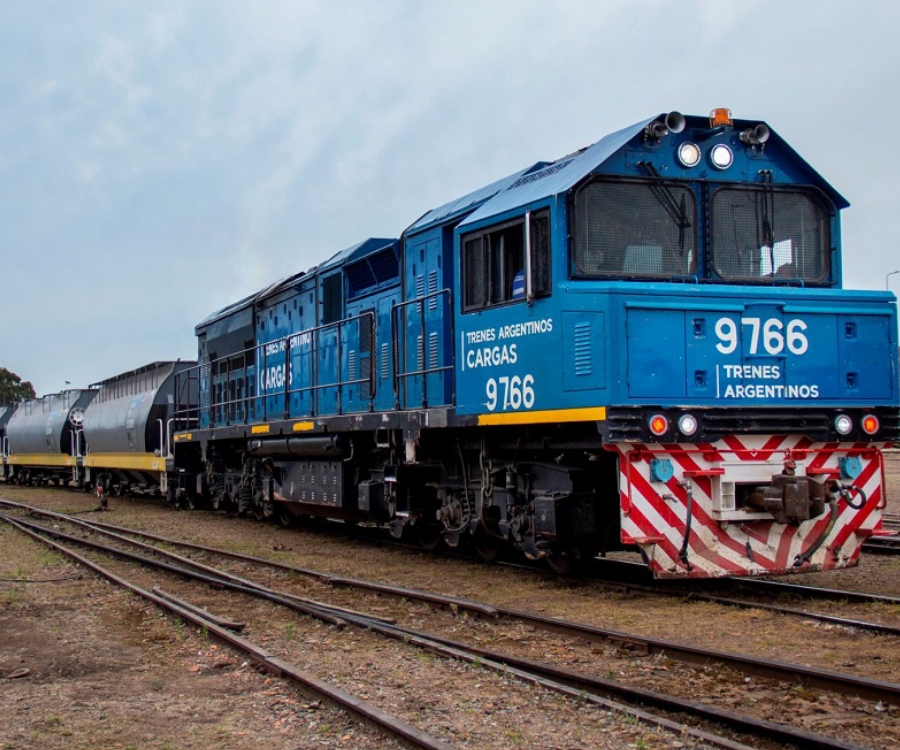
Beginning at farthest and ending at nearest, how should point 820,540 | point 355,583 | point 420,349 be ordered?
point 420,349 → point 355,583 → point 820,540

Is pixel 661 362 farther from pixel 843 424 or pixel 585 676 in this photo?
pixel 585 676

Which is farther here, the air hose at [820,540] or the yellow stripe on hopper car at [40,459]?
the yellow stripe on hopper car at [40,459]

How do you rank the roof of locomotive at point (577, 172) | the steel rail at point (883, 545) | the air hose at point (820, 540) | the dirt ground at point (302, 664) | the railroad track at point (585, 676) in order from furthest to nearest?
the steel rail at point (883, 545)
the roof of locomotive at point (577, 172)
the air hose at point (820, 540)
the dirt ground at point (302, 664)
the railroad track at point (585, 676)

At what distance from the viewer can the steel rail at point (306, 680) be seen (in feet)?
15.5

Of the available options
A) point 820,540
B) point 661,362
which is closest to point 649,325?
point 661,362

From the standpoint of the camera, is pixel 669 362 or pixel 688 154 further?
pixel 688 154

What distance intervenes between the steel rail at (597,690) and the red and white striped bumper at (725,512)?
181 centimetres

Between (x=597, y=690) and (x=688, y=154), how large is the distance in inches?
190

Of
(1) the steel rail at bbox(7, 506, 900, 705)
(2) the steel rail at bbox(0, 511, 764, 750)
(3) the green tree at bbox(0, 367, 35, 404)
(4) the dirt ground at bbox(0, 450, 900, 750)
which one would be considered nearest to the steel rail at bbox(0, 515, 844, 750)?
(2) the steel rail at bbox(0, 511, 764, 750)

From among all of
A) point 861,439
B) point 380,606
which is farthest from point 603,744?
point 861,439

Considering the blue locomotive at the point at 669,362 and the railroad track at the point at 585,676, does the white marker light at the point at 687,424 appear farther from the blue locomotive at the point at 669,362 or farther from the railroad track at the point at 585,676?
the railroad track at the point at 585,676

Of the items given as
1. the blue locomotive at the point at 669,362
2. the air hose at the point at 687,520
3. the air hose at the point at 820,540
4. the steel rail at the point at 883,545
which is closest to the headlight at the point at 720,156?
the blue locomotive at the point at 669,362

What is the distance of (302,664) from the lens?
6453 millimetres

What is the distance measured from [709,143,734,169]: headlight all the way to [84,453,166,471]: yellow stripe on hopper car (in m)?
15.0
